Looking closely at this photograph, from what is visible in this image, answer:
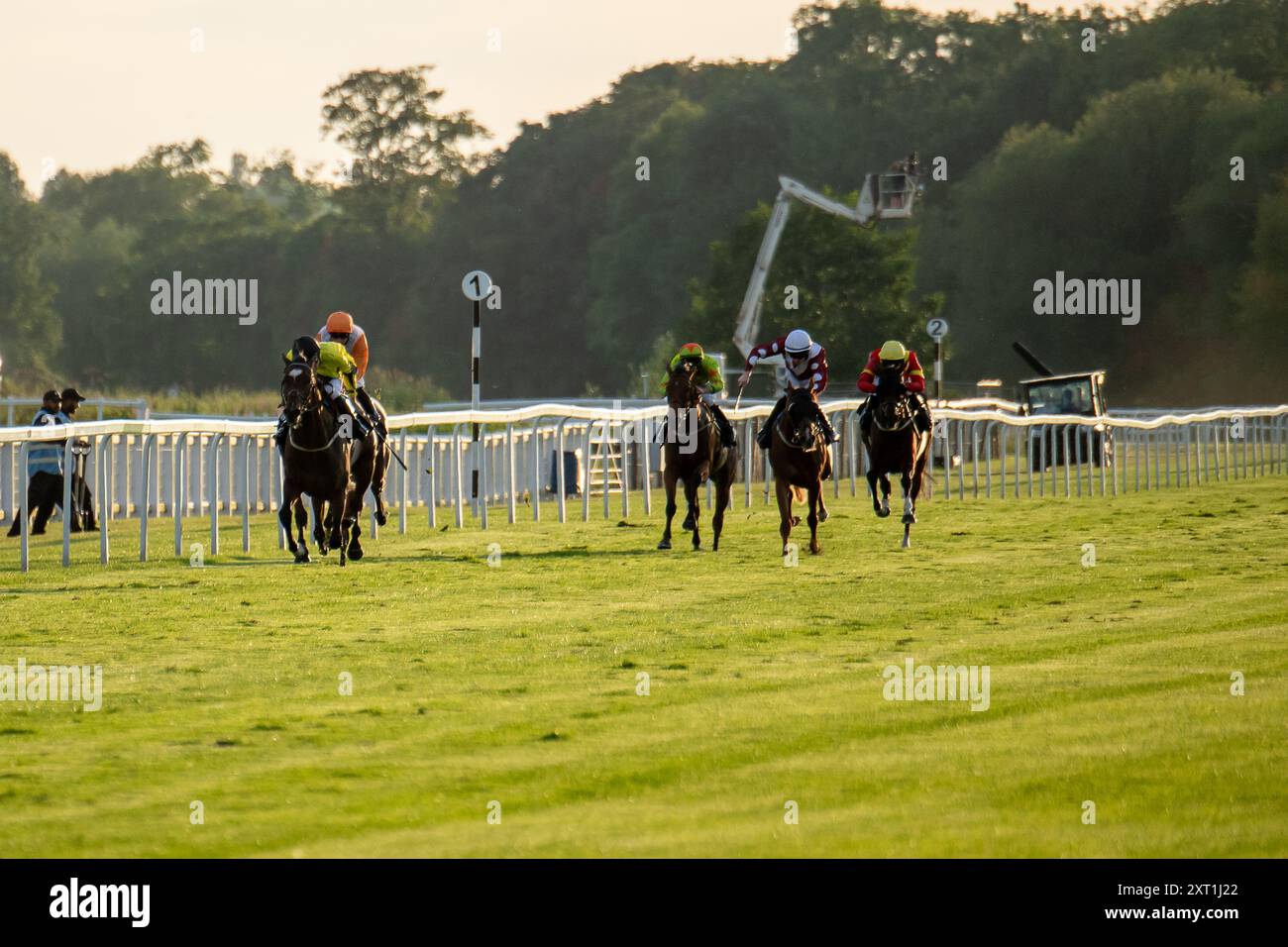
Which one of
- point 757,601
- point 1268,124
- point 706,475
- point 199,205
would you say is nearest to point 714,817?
point 757,601

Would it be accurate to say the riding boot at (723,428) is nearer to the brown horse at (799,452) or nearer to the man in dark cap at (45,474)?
the brown horse at (799,452)

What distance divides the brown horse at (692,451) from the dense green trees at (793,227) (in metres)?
Answer: 35.1

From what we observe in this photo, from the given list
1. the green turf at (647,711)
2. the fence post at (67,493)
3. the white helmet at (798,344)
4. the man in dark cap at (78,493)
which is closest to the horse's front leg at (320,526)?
the green turf at (647,711)

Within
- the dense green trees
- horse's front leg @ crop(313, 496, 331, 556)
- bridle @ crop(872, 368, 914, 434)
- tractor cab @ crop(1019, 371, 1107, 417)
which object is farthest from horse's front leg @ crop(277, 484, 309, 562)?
the dense green trees

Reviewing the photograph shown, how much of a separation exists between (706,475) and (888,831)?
38.4ft

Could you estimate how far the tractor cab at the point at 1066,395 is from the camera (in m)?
36.7

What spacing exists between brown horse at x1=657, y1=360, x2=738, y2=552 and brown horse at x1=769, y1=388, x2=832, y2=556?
1.98 ft

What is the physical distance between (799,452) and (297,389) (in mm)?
4354

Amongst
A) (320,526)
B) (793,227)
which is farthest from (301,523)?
(793,227)

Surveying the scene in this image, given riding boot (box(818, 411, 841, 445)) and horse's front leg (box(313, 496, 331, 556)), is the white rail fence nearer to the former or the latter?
horse's front leg (box(313, 496, 331, 556))

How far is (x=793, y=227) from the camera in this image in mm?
54469

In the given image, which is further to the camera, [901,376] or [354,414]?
[901,376]

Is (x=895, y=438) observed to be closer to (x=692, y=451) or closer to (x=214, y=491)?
(x=692, y=451)
